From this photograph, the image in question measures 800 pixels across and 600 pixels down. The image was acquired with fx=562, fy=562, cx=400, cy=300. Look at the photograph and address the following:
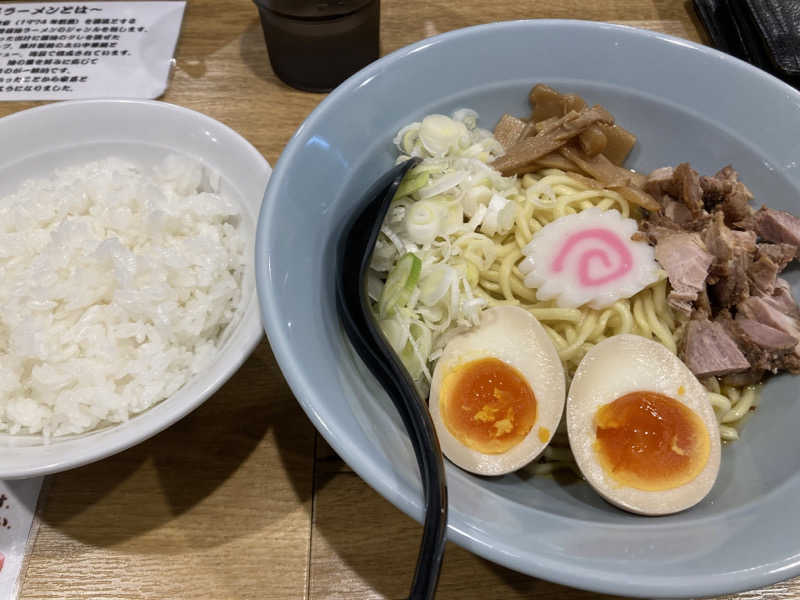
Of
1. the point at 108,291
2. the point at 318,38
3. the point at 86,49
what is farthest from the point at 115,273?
the point at 86,49

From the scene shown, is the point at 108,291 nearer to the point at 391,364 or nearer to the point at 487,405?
the point at 391,364

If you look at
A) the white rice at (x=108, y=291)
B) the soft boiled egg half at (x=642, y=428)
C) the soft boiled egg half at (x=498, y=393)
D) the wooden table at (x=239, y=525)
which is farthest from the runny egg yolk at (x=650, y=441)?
the white rice at (x=108, y=291)

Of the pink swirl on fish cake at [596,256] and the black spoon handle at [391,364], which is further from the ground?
the pink swirl on fish cake at [596,256]

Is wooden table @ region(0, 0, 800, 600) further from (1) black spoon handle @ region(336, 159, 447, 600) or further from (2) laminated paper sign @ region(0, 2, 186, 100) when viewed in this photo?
(2) laminated paper sign @ region(0, 2, 186, 100)

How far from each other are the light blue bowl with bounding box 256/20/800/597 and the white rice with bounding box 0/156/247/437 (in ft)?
0.84

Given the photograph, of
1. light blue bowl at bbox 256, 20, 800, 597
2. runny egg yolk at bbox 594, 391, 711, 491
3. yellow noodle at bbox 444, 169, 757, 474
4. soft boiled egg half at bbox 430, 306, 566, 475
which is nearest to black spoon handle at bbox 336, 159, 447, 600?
light blue bowl at bbox 256, 20, 800, 597

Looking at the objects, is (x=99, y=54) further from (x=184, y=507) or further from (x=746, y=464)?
(x=746, y=464)

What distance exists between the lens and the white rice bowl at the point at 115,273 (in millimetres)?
1114

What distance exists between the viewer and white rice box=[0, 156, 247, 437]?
1140mm

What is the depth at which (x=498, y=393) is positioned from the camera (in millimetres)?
1186

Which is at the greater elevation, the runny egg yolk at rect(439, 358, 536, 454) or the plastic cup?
the plastic cup

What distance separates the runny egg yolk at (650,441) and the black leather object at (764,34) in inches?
52.5

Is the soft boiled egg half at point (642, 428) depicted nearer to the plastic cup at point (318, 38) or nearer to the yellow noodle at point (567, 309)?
the yellow noodle at point (567, 309)

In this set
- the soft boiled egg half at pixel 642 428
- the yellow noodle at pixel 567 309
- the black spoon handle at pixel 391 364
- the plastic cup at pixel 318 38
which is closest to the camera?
the black spoon handle at pixel 391 364
